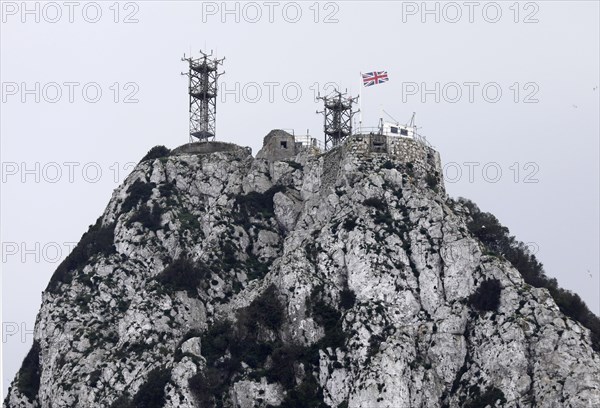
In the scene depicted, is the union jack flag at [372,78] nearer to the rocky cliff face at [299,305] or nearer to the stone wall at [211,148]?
the rocky cliff face at [299,305]

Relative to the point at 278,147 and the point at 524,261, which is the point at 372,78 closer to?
the point at 278,147

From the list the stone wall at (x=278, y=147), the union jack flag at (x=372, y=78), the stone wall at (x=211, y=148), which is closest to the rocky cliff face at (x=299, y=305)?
the stone wall at (x=278, y=147)

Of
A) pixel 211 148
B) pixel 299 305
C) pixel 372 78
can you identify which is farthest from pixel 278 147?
pixel 299 305

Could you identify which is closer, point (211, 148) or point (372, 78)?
point (372, 78)

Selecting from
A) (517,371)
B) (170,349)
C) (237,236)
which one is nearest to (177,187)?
(237,236)

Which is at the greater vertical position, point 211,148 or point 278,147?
point 211,148

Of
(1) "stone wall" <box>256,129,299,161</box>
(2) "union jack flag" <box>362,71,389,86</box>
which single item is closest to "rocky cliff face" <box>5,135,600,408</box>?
(1) "stone wall" <box>256,129,299,161</box>

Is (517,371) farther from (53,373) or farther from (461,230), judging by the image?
(53,373)

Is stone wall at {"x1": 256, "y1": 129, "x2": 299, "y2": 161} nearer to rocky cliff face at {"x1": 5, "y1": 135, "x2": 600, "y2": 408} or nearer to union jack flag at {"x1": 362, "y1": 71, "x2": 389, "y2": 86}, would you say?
rocky cliff face at {"x1": 5, "y1": 135, "x2": 600, "y2": 408}

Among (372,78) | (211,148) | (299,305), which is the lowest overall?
(299,305)
